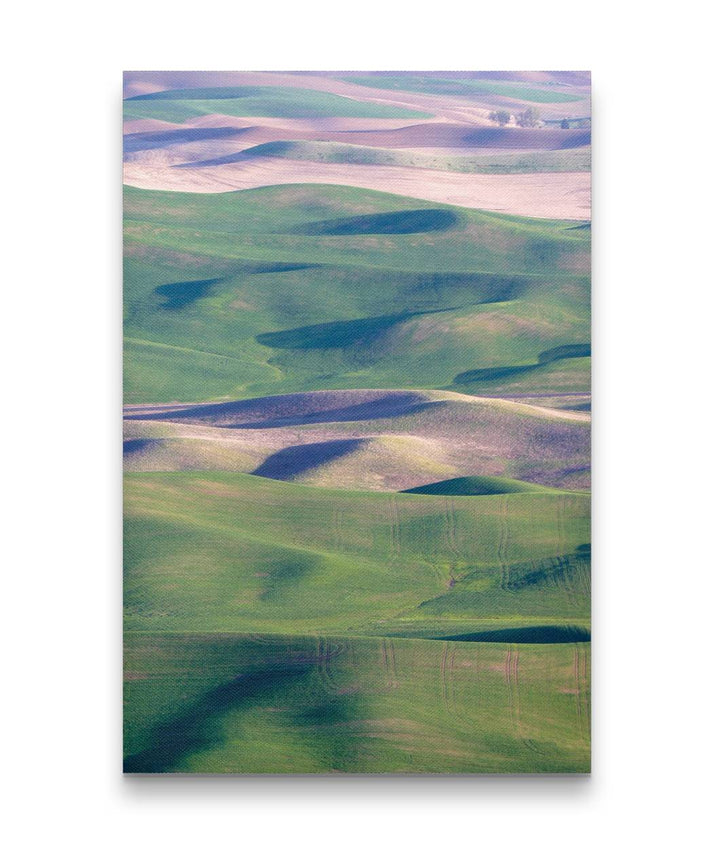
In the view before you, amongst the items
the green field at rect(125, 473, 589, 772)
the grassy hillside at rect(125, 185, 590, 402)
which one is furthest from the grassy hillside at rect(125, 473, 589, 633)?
the grassy hillside at rect(125, 185, 590, 402)

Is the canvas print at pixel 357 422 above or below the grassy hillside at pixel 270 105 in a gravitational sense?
below

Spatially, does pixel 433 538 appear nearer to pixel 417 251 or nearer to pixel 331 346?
pixel 331 346

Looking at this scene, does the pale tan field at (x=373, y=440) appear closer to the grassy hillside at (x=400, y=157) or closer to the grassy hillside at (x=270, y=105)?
the grassy hillside at (x=400, y=157)

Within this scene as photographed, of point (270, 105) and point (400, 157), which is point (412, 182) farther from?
point (270, 105)
